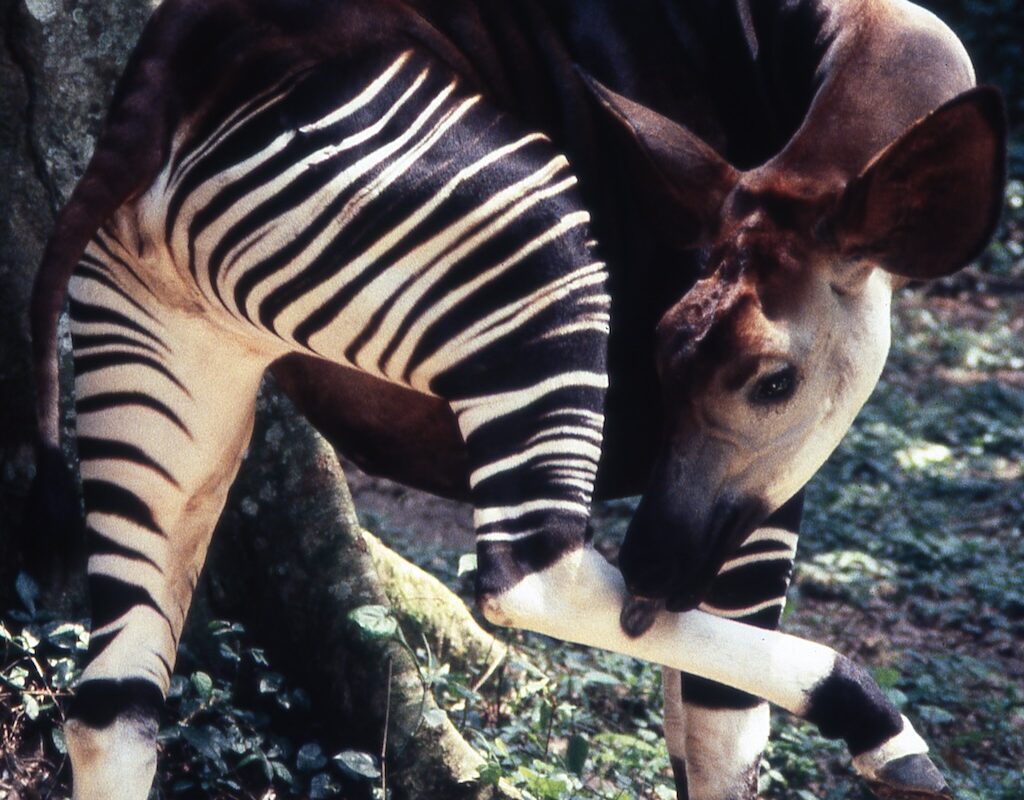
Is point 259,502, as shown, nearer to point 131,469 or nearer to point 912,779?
point 131,469

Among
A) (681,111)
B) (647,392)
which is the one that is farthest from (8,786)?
(681,111)

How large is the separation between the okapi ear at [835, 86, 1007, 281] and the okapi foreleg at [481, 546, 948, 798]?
76 centimetres

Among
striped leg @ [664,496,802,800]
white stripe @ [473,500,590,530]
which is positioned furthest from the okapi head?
striped leg @ [664,496,802,800]

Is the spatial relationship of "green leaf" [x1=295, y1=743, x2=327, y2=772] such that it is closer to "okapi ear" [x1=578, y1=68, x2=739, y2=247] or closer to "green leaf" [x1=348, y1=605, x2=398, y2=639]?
"green leaf" [x1=348, y1=605, x2=398, y2=639]

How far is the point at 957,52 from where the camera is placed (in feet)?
10.1

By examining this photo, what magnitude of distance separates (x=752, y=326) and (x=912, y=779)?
35.0 inches

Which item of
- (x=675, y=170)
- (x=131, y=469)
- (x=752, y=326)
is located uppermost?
(x=675, y=170)

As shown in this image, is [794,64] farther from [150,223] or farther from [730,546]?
A: [150,223]

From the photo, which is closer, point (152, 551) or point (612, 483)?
point (152, 551)

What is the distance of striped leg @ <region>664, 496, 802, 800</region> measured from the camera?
336 cm

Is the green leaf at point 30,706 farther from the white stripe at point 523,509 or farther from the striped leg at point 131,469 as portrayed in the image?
the white stripe at point 523,509

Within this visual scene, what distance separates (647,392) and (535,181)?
1.81 feet

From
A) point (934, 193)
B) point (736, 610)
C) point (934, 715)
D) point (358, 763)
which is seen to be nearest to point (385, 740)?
point (358, 763)

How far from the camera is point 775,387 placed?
2.84 metres
